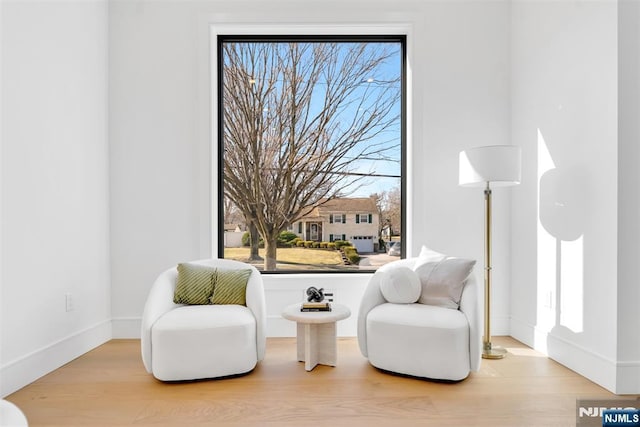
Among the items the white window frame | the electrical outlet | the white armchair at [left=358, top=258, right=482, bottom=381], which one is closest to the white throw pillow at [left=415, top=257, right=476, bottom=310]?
the white armchair at [left=358, top=258, right=482, bottom=381]

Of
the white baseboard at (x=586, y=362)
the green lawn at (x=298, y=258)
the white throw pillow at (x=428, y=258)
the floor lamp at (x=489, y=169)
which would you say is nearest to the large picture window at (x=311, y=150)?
the green lawn at (x=298, y=258)

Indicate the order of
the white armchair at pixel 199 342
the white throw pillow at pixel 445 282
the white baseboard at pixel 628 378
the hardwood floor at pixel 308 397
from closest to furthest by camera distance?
the hardwood floor at pixel 308 397
the white baseboard at pixel 628 378
the white armchair at pixel 199 342
the white throw pillow at pixel 445 282

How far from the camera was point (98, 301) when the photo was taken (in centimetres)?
324

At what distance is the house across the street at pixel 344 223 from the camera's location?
3.71 metres

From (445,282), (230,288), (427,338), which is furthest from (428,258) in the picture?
(230,288)

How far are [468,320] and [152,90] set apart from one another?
123 inches

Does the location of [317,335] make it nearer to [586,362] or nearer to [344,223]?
[344,223]

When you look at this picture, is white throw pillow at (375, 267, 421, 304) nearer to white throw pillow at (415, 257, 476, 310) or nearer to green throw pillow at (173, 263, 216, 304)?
white throw pillow at (415, 257, 476, 310)

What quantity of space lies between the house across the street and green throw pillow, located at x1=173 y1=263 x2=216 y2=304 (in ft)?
3.45

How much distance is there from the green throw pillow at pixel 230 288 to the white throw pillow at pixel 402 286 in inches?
40.3

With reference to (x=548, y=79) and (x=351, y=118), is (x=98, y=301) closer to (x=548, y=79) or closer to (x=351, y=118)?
(x=351, y=118)

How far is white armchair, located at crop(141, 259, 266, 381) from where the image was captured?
240cm

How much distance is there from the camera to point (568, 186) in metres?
2.71

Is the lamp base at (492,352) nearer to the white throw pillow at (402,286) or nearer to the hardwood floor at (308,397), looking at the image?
the hardwood floor at (308,397)
